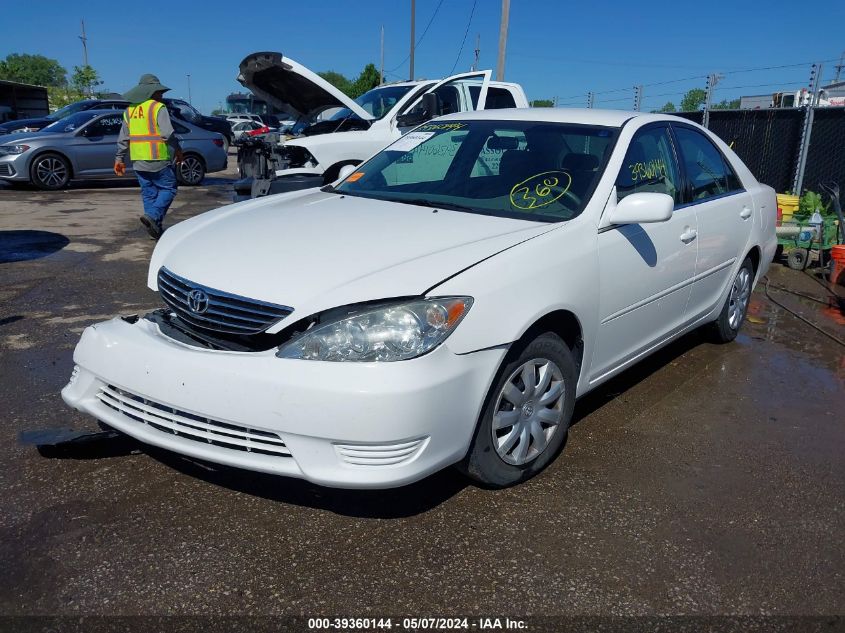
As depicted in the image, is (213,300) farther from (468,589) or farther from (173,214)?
(173,214)

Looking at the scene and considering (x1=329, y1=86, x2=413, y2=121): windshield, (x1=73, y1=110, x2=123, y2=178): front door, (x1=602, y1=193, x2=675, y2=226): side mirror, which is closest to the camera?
(x1=602, y1=193, x2=675, y2=226): side mirror

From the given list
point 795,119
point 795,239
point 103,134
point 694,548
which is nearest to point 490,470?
point 694,548

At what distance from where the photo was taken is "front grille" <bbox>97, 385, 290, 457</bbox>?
260 cm

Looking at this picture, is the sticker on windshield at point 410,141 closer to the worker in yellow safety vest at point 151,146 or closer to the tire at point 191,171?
the worker in yellow safety vest at point 151,146

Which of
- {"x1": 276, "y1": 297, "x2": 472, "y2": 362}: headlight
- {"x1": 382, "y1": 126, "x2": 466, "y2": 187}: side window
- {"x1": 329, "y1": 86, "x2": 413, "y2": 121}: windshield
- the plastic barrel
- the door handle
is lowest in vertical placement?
the plastic barrel

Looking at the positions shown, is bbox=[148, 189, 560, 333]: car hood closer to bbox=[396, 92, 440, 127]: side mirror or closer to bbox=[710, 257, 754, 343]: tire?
bbox=[710, 257, 754, 343]: tire

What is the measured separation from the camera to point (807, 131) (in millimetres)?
10477

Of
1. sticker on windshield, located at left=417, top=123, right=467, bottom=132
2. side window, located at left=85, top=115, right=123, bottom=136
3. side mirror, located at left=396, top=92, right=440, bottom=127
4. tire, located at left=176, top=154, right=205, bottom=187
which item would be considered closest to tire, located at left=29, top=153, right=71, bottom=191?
side window, located at left=85, top=115, right=123, bottom=136

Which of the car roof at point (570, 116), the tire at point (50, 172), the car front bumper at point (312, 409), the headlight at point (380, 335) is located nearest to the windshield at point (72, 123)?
the tire at point (50, 172)

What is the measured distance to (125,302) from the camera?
5.97m

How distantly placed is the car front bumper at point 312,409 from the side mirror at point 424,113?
22.3 feet

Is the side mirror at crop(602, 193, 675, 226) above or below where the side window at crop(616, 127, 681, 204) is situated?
below

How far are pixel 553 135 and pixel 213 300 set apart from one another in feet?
7.00

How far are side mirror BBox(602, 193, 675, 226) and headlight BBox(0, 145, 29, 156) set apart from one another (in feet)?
41.9
